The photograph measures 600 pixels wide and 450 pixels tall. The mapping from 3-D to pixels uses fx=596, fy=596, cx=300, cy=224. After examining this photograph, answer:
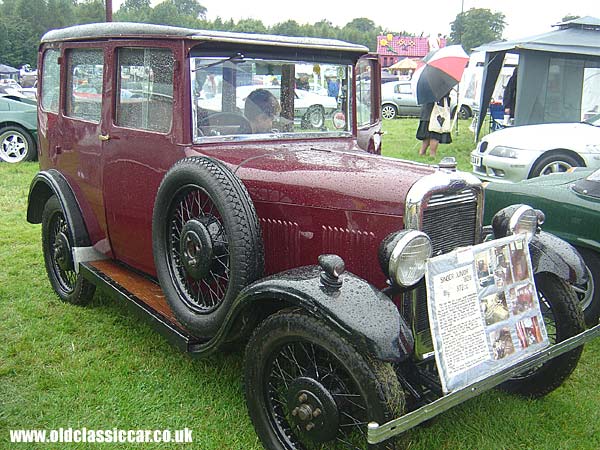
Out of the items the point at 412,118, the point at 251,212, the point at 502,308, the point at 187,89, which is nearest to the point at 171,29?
the point at 187,89

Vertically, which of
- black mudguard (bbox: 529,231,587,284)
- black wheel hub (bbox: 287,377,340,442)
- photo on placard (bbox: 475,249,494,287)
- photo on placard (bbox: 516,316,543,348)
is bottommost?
black wheel hub (bbox: 287,377,340,442)

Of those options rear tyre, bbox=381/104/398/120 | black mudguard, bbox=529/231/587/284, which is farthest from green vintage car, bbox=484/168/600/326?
rear tyre, bbox=381/104/398/120

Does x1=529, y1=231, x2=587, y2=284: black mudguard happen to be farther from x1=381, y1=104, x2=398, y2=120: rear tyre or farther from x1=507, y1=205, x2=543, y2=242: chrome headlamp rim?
x1=381, y1=104, x2=398, y2=120: rear tyre

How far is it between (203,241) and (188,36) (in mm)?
1166

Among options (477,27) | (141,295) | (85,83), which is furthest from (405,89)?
(477,27)

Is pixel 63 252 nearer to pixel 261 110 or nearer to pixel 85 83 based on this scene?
pixel 85 83

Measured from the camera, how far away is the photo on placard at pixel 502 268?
2.68 metres

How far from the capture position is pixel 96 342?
3.97 metres

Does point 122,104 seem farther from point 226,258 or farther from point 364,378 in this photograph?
point 364,378

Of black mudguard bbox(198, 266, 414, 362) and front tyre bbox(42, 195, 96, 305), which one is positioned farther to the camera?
front tyre bbox(42, 195, 96, 305)

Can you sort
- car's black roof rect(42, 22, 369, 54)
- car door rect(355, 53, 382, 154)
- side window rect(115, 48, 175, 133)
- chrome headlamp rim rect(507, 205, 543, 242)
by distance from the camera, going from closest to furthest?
→ chrome headlamp rim rect(507, 205, 543, 242) → car's black roof rect(42, 22, 369, 54) → side window rect(115, 48, 175, 133) → car door rect(355, 53, 382, 154)

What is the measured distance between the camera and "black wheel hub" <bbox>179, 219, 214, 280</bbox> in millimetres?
3023

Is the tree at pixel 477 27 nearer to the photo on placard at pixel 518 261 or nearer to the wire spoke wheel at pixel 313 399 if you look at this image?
the photo on placard at pixel 518 261

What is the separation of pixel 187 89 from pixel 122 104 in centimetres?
70
